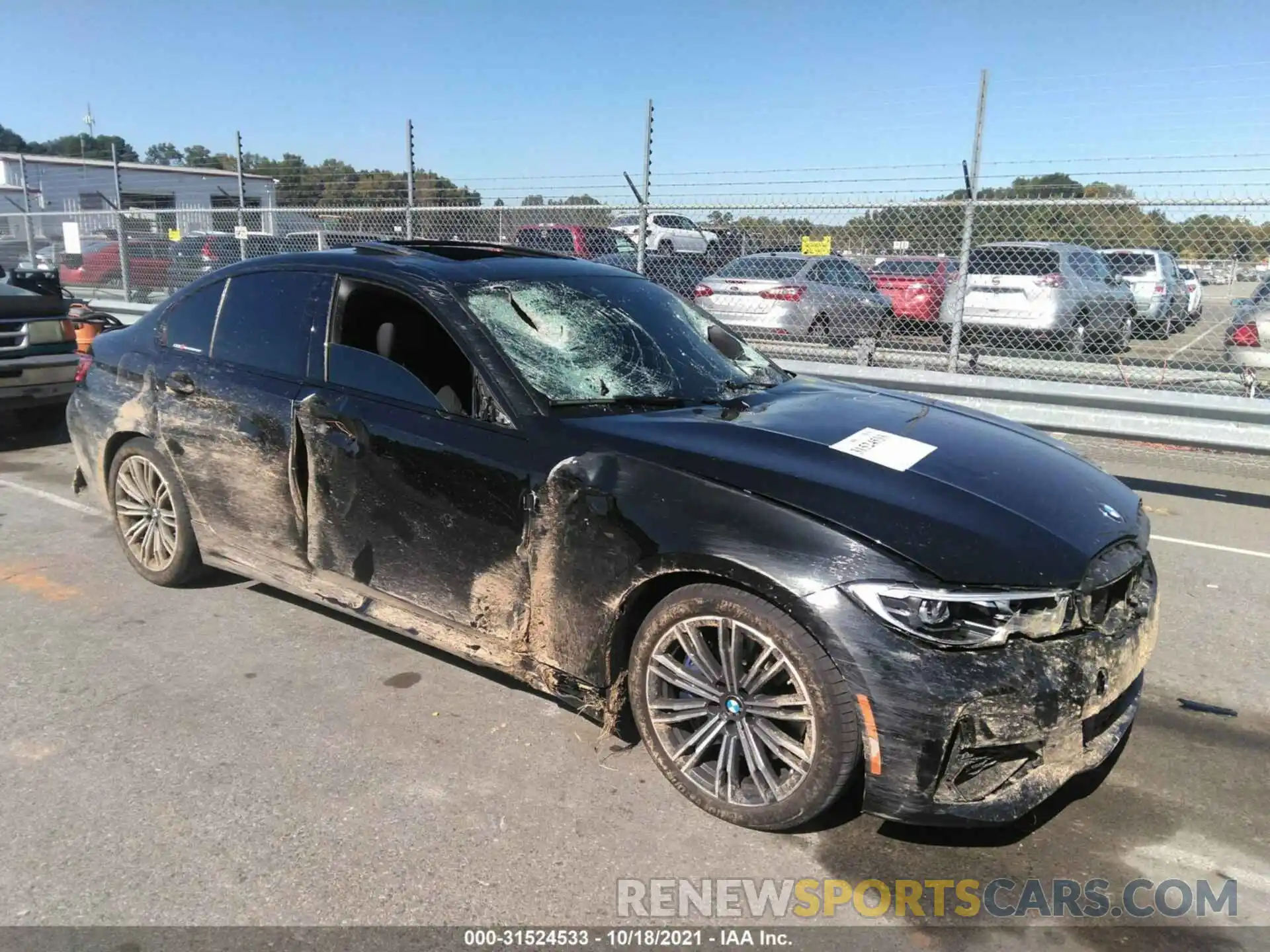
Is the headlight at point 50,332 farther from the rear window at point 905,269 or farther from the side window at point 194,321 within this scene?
the rear window at point 905,269

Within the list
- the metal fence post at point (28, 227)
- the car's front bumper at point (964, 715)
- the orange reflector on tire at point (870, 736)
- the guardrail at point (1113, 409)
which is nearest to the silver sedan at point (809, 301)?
the guardrail at point (1113, 409)

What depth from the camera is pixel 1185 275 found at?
14.0 metres

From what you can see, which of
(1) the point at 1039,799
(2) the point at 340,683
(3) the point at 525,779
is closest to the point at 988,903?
(1) the point at 1039,799

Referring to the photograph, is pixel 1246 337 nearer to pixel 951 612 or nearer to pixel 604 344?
pixel 604 344

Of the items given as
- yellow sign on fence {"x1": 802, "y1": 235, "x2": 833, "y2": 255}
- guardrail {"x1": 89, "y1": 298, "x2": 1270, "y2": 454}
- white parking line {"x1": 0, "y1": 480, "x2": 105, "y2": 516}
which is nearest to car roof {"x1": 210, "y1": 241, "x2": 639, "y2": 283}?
white parking line {"x1": 0, "y1": 480, "x2": 105, "y2": 516}

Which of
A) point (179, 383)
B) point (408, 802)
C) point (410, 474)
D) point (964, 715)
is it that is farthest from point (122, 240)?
point (964, 715)

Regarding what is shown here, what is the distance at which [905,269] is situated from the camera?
426 inches

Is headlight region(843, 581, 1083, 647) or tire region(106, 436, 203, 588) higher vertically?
headlight region(843, 581, 1083, 647)

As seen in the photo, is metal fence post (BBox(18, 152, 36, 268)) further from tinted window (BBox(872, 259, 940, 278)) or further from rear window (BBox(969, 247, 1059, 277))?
rear window (BBox(969, 247, 1059, 277))

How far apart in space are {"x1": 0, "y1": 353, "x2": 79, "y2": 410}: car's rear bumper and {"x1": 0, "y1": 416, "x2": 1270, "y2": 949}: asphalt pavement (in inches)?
166

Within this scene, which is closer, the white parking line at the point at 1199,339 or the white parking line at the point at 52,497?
the white parking line at the point at 52,497

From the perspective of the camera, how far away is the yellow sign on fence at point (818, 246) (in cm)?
906

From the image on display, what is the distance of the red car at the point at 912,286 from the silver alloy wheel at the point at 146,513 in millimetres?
8099

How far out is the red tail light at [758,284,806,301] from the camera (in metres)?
10.4
